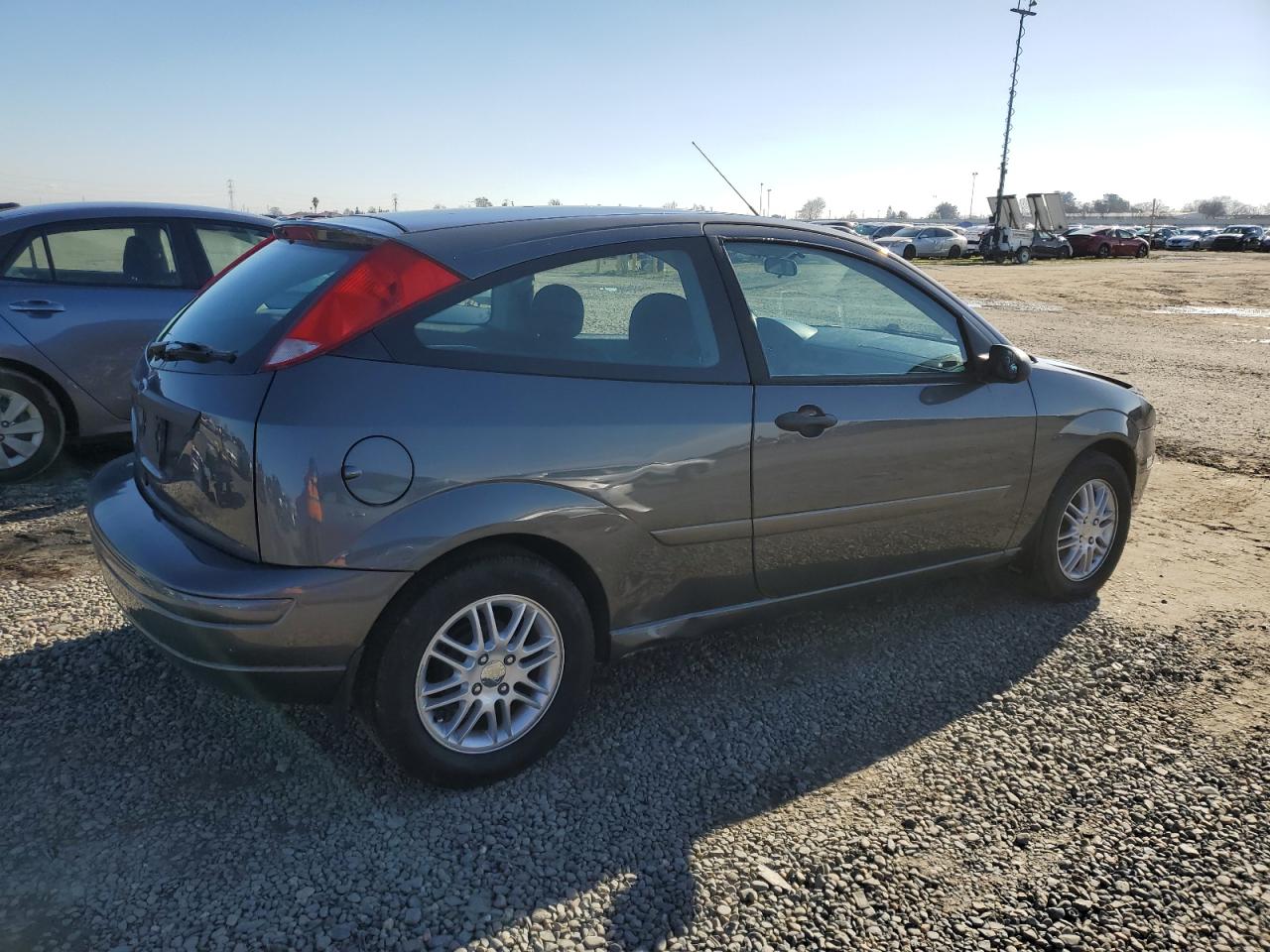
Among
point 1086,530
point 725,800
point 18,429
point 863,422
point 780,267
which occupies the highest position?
point 780,267

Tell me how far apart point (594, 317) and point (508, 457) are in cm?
66

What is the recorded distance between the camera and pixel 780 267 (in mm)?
3592

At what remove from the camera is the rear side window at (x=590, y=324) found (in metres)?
2.74

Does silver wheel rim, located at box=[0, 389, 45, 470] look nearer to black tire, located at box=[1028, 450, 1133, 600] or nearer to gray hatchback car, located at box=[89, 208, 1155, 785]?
gray hatchback car, located at box=[89, 208, 1155, 785]

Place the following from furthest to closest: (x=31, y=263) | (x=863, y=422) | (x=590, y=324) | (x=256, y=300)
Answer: (x=31, y=263) < (x=863, y=422) < (x=590, y=324) < (x=256, y=300)

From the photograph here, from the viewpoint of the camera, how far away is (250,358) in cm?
268

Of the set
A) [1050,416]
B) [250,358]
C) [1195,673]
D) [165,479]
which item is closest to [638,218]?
[250,358]

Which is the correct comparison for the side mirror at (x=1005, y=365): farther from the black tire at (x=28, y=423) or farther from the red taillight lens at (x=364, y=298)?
the black tire at (x=28, y=423)

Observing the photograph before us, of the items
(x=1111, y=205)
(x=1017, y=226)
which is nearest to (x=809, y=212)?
(x=1017, y=226)

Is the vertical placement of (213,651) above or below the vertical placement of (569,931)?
above

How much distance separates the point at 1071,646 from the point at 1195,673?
0.45 m

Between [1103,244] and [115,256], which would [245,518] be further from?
[1103,244]

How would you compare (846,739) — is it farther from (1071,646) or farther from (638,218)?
(638,218)

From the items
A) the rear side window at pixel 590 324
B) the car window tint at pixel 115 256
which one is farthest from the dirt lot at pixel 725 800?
the car window tint at pixel 115 256
